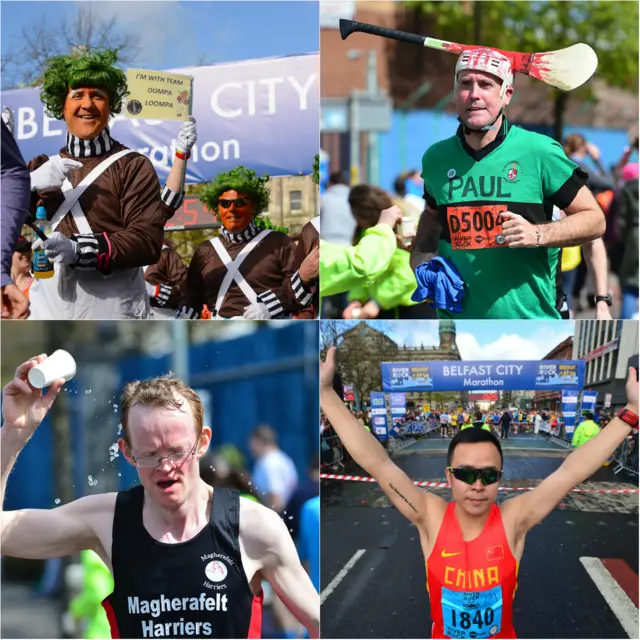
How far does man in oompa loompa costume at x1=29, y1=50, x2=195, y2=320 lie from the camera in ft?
11.9

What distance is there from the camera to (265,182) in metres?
3.66

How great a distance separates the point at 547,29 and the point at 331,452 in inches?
247

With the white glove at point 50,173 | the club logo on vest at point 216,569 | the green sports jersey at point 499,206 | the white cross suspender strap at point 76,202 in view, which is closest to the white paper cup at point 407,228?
the green sports jersey at point 499,206

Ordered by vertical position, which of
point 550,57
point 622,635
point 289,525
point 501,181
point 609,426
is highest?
point 550,57

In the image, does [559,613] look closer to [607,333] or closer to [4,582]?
[607,333]

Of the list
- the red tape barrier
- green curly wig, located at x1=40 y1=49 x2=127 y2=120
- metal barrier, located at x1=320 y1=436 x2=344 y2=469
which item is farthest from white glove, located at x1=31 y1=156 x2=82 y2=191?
the red tape barrier

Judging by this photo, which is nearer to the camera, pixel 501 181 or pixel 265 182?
pixel 501 181

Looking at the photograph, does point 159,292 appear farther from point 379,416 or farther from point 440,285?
point 440,285

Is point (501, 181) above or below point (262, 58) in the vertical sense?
below

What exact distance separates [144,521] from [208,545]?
257 millimetres

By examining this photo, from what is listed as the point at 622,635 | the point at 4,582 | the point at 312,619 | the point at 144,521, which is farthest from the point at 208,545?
the point at 622,635

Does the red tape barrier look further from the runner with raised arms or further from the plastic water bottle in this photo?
the plastic water bottle

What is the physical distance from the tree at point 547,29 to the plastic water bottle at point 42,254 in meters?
2.32

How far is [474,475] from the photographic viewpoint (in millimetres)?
3473
